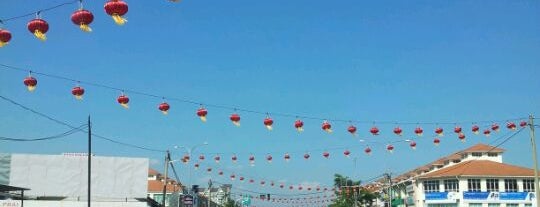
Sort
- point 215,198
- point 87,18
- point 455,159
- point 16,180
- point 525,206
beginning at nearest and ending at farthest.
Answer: point 87,18
point 16,180
point 525,206
point 455,159
point 215,198

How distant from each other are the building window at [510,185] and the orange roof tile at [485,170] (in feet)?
3.48

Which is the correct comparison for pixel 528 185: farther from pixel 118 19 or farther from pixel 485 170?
pixel 118 19

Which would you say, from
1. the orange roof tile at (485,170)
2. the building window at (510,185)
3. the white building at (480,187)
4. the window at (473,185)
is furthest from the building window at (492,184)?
the window at (473,185)

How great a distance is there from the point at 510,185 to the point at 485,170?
3.59 m

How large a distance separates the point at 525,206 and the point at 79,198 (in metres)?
54.4

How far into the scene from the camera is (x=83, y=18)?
17.1m

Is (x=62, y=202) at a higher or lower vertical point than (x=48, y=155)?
lower

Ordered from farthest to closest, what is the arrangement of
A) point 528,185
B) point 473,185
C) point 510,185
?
point 528,185
point 510,185
point 473,185

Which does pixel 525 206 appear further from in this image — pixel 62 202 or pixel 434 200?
pixel 62 202

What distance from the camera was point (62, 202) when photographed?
64.2 meters

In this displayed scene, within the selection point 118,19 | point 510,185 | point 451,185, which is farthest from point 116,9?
point 510,185

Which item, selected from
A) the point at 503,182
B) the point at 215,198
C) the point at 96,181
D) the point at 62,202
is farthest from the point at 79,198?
the point at 215,198

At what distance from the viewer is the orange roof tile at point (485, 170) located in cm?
8962

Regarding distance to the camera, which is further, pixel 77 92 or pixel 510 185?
pixel 510 185
